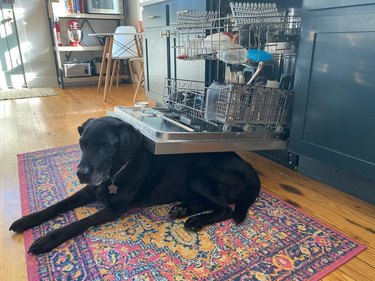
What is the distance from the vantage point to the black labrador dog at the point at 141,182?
1091 mm

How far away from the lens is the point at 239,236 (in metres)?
1.10

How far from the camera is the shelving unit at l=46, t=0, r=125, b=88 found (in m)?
4.35

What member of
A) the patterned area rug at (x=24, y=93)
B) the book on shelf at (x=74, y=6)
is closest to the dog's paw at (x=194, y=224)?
the patterned area rug at (x=24, y=93)

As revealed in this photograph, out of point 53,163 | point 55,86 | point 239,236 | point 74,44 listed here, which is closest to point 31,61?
point 55,86

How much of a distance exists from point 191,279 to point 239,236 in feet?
0.92

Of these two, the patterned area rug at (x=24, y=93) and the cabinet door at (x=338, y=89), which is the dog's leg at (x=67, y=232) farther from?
the patterned area rug at (x=24, y=93)

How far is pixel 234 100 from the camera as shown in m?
1.24

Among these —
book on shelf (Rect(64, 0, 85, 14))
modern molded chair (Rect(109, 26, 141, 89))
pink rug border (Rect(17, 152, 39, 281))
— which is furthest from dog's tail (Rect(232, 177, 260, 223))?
book on shelf (Rect(64, 0, 85, 14))

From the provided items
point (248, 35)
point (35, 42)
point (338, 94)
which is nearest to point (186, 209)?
point (338, 94)

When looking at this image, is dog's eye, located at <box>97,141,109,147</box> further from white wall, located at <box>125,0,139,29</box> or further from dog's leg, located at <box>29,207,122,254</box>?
white wall, located at <box>125,0,139,29</box>

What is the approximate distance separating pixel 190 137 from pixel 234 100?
0.24 m

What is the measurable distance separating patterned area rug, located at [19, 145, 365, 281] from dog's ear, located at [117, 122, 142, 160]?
28cm

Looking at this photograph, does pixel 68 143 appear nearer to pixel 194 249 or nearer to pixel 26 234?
pixel 26 234

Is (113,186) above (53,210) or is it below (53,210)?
above
